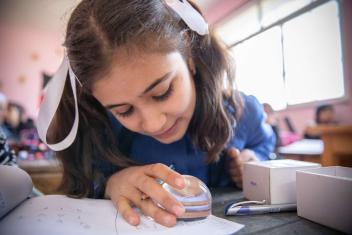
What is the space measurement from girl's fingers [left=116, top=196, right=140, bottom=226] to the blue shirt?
0.10 meters

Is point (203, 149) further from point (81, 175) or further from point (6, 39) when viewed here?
point (6, 39)

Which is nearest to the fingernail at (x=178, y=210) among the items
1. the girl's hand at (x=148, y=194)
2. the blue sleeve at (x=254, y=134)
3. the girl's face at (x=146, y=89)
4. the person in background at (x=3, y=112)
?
the girl's hand at (x=148, y=194)

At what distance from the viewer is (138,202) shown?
267 mm

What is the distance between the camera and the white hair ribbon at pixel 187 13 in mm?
306

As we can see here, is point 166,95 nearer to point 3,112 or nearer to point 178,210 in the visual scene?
point 178,210

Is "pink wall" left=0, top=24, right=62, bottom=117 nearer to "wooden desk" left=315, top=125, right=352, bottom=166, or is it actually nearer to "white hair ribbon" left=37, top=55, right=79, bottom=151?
"white hair ribbon" left=37, top=55, right=79, bottom=151

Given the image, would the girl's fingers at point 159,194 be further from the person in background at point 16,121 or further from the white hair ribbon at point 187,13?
the person in background at point 16,121

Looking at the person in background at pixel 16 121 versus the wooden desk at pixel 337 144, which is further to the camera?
the person in background at pixel 16 121

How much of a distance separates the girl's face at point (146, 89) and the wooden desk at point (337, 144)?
158mm

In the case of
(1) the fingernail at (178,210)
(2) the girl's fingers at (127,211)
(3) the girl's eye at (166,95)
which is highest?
(3) the girl's eye at (166,95)

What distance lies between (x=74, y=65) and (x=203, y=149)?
0.21 metres

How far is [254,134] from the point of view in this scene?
0.48 meters

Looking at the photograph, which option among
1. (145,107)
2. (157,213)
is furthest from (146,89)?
(157,213)

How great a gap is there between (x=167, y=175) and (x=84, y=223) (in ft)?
0.26
